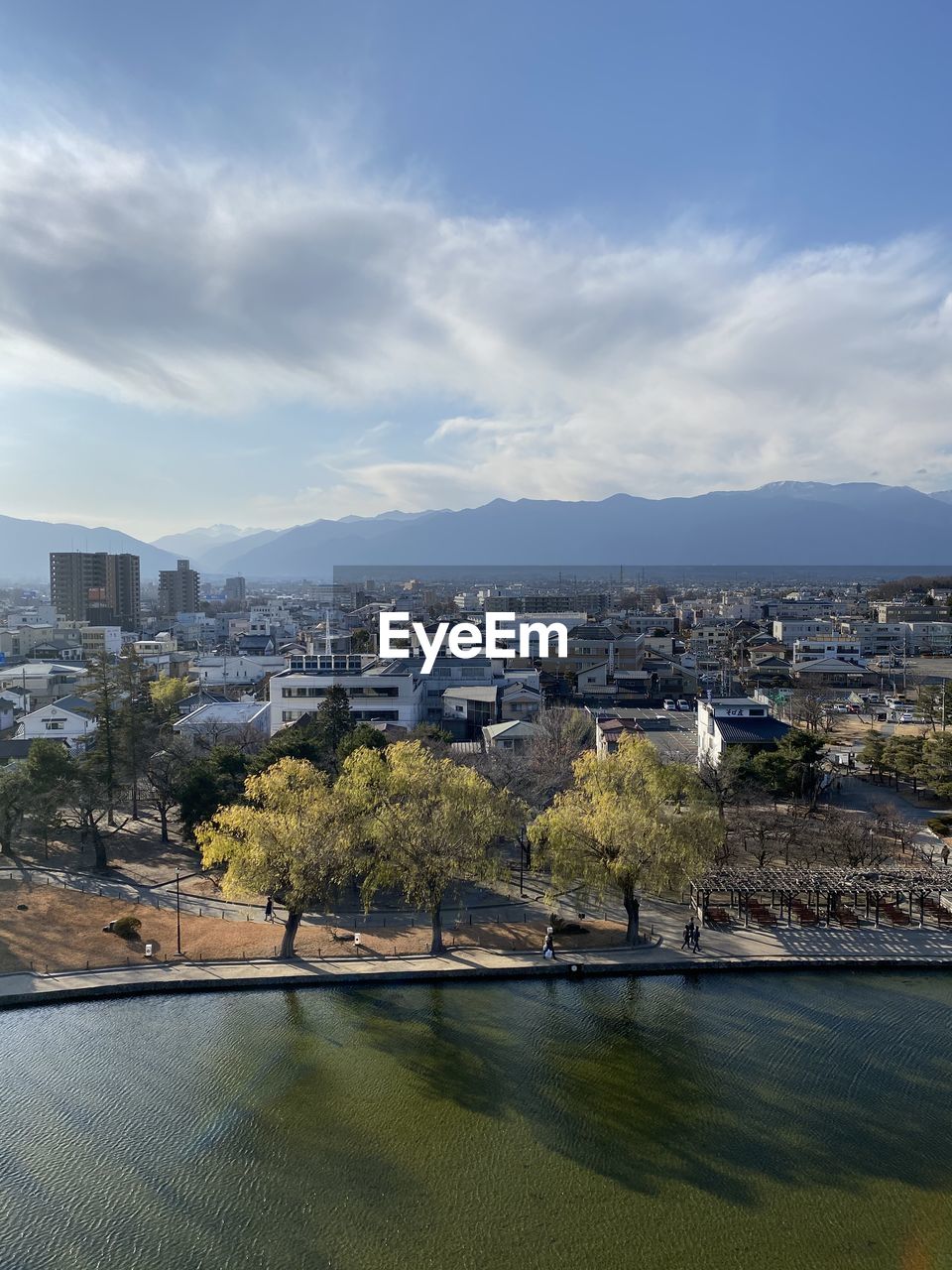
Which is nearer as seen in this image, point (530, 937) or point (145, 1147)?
point (145, 1147)

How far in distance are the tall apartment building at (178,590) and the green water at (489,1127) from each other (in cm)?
8975

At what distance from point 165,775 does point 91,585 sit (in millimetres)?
58480

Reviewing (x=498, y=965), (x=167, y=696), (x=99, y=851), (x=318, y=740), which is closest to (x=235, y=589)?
(x=167, y=696)

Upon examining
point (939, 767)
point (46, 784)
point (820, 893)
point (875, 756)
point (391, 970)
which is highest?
point (46, 784)

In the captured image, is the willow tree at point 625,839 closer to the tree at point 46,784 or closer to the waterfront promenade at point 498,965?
the waterfront promenade at point 498,965

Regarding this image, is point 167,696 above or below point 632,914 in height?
above

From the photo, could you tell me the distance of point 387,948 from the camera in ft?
42.9

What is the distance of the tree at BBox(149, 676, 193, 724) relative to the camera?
27094 millimetres

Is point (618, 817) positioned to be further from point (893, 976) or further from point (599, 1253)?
point (599, 1253)

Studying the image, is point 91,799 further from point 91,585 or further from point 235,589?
point 235,589

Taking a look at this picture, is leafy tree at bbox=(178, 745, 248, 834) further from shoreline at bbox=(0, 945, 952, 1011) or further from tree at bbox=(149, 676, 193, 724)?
tree at bbox=(149, 676, 193, 724)

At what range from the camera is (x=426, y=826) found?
13008 millimetres

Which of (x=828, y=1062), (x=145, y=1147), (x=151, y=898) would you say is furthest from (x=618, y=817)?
(x=151, y=898)

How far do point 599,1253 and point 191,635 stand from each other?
6991 cm
